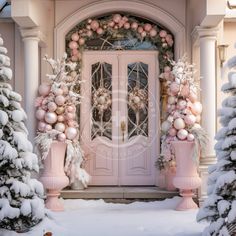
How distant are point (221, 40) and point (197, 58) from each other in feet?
1.85

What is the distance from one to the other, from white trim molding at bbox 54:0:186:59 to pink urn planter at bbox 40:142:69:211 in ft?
6.90

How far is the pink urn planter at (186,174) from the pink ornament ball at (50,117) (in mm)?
2016

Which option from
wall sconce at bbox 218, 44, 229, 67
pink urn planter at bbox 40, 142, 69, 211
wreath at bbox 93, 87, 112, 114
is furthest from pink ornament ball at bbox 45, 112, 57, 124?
wall sconce at bbox 218, 44, 229, 67

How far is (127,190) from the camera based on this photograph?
33.2 ft

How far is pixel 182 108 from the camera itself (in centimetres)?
921

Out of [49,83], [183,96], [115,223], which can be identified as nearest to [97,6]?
[49,83]

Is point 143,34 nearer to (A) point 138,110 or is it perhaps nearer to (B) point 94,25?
(B) point 94,25

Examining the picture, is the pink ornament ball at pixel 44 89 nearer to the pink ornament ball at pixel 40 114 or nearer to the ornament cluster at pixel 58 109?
the ornament cluster at pixel 58 109

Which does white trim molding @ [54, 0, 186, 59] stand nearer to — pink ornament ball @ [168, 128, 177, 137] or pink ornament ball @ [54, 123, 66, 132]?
pink ornament ball @ [54, 123, 66, 132]

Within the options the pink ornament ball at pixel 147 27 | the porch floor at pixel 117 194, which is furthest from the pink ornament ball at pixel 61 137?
the pink ornament ball at pixel 147 27

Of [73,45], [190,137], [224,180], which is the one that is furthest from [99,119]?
[224,180]

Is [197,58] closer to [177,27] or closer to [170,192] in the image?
[177,27]

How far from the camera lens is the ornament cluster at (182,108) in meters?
9.16

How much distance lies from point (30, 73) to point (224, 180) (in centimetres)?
487
